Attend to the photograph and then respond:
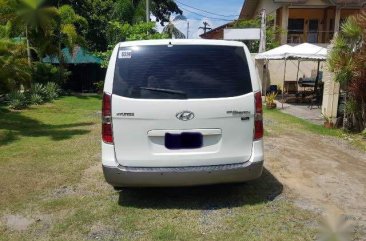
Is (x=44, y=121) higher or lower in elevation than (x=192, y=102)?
lower

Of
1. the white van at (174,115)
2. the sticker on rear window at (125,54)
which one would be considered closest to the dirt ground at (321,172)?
the white van at (174,115)

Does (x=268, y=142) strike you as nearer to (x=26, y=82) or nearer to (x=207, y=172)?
(x=207, y=172)

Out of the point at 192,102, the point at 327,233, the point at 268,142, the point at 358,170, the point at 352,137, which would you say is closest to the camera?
the point at 327,233

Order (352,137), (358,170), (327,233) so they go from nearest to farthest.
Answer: (327,233) < (358,170) < (352,137)

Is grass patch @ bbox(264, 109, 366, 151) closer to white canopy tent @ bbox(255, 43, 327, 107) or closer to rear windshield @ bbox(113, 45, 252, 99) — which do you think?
white canopy tent @ bbox(255, 43, 327, 107)

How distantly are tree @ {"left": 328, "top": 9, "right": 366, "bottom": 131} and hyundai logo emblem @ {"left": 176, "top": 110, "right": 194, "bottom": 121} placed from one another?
6140 millimetres

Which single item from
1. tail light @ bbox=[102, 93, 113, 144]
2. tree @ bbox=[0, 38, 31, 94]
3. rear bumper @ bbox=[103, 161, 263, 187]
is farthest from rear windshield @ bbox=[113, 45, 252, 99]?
tree @ bbox=[0, 38, 31, 94]

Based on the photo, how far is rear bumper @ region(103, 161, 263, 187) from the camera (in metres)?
4.10

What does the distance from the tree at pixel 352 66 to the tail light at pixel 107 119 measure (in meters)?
6.72

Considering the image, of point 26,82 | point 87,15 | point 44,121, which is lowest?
point 44,121

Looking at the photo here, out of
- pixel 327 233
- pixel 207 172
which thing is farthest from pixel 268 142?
pixel 327 233

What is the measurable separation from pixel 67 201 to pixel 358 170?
4.56m

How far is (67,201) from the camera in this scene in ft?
15.3

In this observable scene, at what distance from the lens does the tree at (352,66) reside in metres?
8.84
